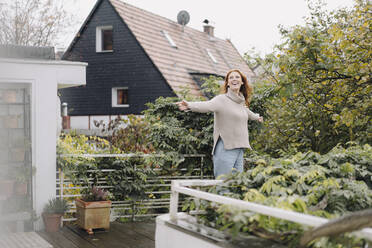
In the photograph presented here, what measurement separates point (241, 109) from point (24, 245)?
2733 millimetres

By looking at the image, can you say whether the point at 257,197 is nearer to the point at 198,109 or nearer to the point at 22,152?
the point at 198,109

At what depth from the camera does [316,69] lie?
6.82m

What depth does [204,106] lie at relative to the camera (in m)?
4.35

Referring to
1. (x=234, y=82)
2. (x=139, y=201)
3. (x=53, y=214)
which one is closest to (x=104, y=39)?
(x=139, y=201)

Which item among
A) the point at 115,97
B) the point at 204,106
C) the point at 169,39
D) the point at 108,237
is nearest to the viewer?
the point at 204,106

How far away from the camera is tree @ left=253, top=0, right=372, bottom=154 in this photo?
20.4ft

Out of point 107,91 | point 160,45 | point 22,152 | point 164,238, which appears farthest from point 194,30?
point 164,238

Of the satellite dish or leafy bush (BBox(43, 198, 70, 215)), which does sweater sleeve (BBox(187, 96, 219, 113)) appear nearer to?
leafy bush (BBox(43, 198, 70, 215))

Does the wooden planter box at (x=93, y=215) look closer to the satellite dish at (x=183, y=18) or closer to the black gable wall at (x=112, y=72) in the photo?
the black gable wall at (x=112, y=72)

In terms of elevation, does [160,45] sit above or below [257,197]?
above

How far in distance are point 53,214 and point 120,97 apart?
14.8 m

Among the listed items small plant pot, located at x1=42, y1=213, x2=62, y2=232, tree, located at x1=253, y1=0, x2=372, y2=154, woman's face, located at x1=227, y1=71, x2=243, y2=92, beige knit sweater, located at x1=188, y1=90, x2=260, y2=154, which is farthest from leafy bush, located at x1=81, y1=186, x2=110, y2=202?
tree, located at x1=253, y1=0, x2=372, y2=154

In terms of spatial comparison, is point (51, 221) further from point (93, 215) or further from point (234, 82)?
point (234, 82)

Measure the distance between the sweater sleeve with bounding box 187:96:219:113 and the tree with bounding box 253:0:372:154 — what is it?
228 centimetres
